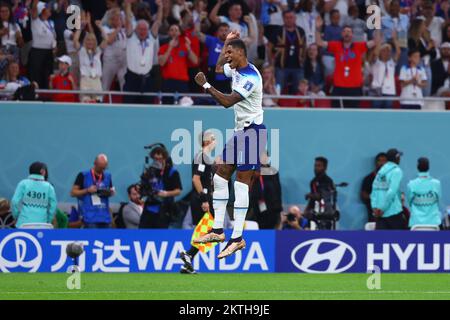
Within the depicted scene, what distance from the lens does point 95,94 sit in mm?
23984

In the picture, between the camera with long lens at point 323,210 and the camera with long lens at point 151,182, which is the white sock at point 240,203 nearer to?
the camera with long lens at point 151,182

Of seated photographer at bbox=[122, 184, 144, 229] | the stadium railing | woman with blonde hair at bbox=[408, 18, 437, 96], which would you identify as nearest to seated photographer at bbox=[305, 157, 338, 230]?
the stadium railing

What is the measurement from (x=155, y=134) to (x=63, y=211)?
8.35 feet

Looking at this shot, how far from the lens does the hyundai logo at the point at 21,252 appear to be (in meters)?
20.2

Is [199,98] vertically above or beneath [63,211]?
above

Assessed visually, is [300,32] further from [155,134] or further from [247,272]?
[247,272]

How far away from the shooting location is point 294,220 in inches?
907

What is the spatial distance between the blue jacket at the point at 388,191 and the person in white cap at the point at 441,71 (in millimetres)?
4683

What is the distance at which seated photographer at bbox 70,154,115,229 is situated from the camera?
21953mm

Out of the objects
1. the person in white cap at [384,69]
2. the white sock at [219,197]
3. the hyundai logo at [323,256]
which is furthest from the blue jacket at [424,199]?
the white sock at [219,197]

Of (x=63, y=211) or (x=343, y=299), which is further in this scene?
(x=63, y=211)

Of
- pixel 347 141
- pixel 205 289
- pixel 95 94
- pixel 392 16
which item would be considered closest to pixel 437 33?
pixel 392 16

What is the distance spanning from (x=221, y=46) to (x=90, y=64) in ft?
8.69

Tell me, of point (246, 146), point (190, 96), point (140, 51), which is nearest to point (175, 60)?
point (140, 51)
